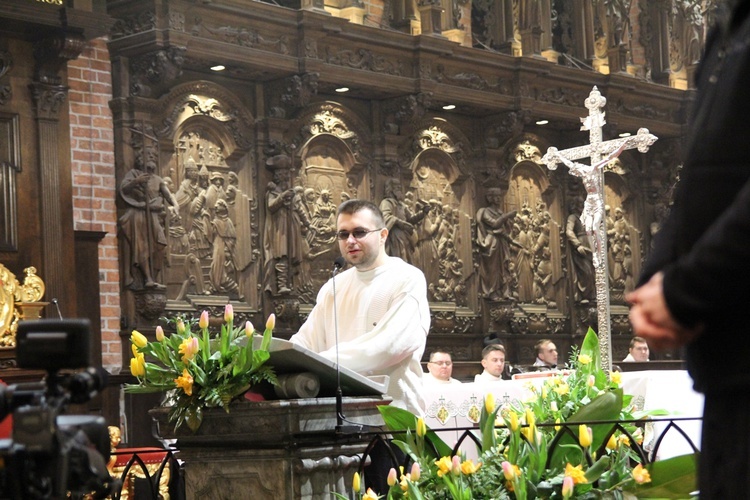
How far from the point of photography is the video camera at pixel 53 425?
78.0 inches

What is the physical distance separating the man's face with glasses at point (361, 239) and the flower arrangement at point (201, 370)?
1.08 metres

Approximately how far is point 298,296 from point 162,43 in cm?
280

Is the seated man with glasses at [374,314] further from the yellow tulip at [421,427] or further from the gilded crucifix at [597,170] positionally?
the gilded crucifix at [597,170]

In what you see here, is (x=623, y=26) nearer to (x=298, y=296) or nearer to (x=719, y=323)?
(x=298, y=296)

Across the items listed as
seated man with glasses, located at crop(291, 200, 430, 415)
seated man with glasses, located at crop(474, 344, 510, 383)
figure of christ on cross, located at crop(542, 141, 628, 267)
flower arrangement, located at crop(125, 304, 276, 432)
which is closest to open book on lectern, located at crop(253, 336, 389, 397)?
flower arrangement, located at crop(125, 304, 276, 432)

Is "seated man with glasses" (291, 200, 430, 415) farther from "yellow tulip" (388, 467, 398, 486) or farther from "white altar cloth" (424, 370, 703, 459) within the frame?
"white altar cloth" (424, 370, 703, 459)

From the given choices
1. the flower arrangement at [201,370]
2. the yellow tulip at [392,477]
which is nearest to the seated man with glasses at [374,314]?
the flower arrangement at [201,370]

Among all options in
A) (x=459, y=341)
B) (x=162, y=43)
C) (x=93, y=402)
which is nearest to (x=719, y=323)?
(x=93, y=402)

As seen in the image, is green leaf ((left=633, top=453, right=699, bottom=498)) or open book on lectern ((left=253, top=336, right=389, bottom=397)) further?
open book on lectern ((left=253, top=336, right=389, bottom=397))

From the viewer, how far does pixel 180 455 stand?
4.45 meters

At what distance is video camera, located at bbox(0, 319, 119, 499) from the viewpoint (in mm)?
1980

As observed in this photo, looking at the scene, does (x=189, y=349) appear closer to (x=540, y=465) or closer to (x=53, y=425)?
(x=540, y=465)

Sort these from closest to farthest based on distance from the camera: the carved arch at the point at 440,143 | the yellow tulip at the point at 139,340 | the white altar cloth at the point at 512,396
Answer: the yellow tulip at the point at 139,340
the white altar cloth at the point at 512,396
the carved arch at the point at 440,143

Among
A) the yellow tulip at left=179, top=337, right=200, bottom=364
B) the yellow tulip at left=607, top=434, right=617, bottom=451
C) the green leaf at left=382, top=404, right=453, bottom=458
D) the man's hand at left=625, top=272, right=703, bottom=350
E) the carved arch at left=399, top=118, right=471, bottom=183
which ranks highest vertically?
the carved arch at left=399, top=118, right=471, bottom=183
